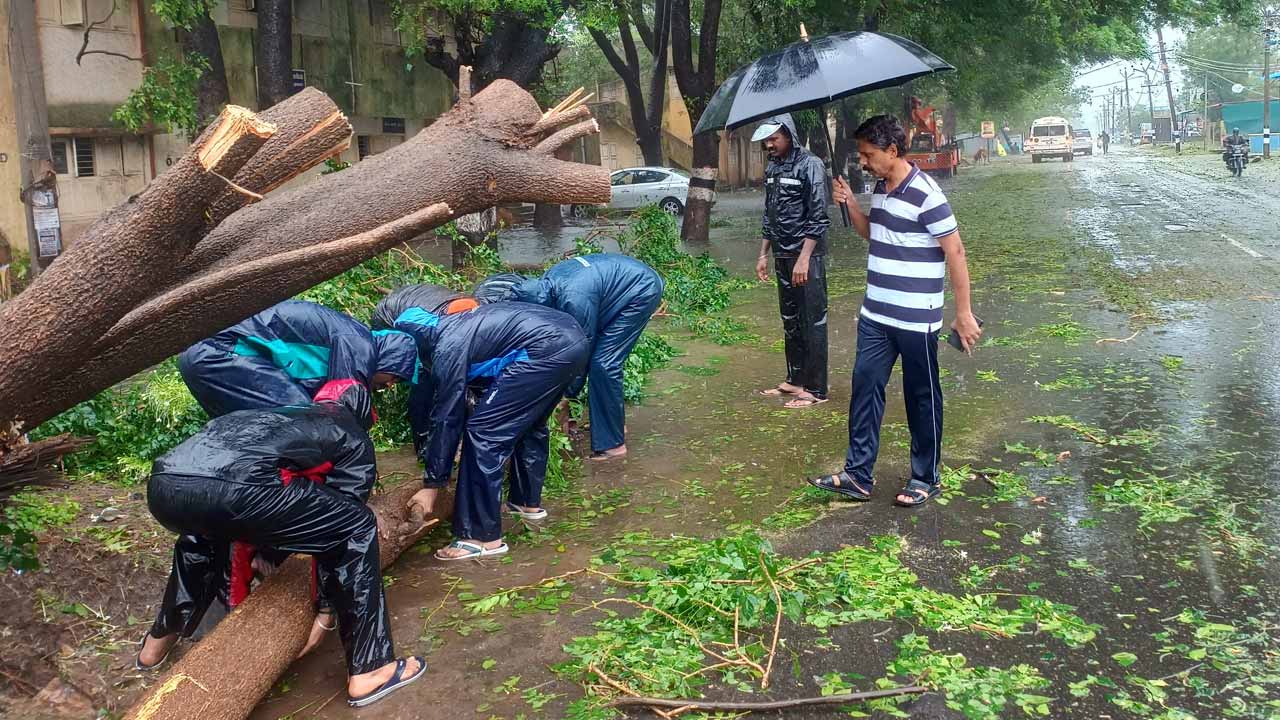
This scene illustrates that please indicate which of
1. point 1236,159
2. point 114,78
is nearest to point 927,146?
point 1236,159

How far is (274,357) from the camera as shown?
4551 mm

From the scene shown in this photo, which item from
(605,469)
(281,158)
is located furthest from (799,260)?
(281,158)

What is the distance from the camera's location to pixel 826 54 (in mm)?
5715

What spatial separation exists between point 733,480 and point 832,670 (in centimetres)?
215

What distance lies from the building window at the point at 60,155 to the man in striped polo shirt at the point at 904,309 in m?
14.4

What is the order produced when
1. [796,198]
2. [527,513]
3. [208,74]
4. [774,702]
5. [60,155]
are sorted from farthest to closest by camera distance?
[60,155] < [208,74] < [796,198] < [527,513] < [774,702]

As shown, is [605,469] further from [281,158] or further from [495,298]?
[281,158]

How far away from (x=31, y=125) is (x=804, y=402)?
8939mm

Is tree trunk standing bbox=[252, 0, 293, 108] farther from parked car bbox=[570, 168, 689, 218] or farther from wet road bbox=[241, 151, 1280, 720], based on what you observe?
parked car bbox=[570, 168, 689, 218]

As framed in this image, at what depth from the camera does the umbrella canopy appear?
217 inches

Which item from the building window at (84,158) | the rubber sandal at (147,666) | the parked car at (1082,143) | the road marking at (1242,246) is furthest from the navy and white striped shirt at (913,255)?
the parked car at (1082,143)

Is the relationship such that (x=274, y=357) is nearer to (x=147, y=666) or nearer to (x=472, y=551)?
(x=472, y=551)

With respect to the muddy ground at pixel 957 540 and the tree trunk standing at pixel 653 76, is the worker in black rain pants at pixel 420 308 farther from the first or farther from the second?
the tree trunk standing at pixel 653 76

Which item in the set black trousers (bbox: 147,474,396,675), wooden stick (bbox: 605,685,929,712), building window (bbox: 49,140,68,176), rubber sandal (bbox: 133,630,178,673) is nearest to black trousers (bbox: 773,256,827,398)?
wooden stick (bbox: 605,685,929,712)
